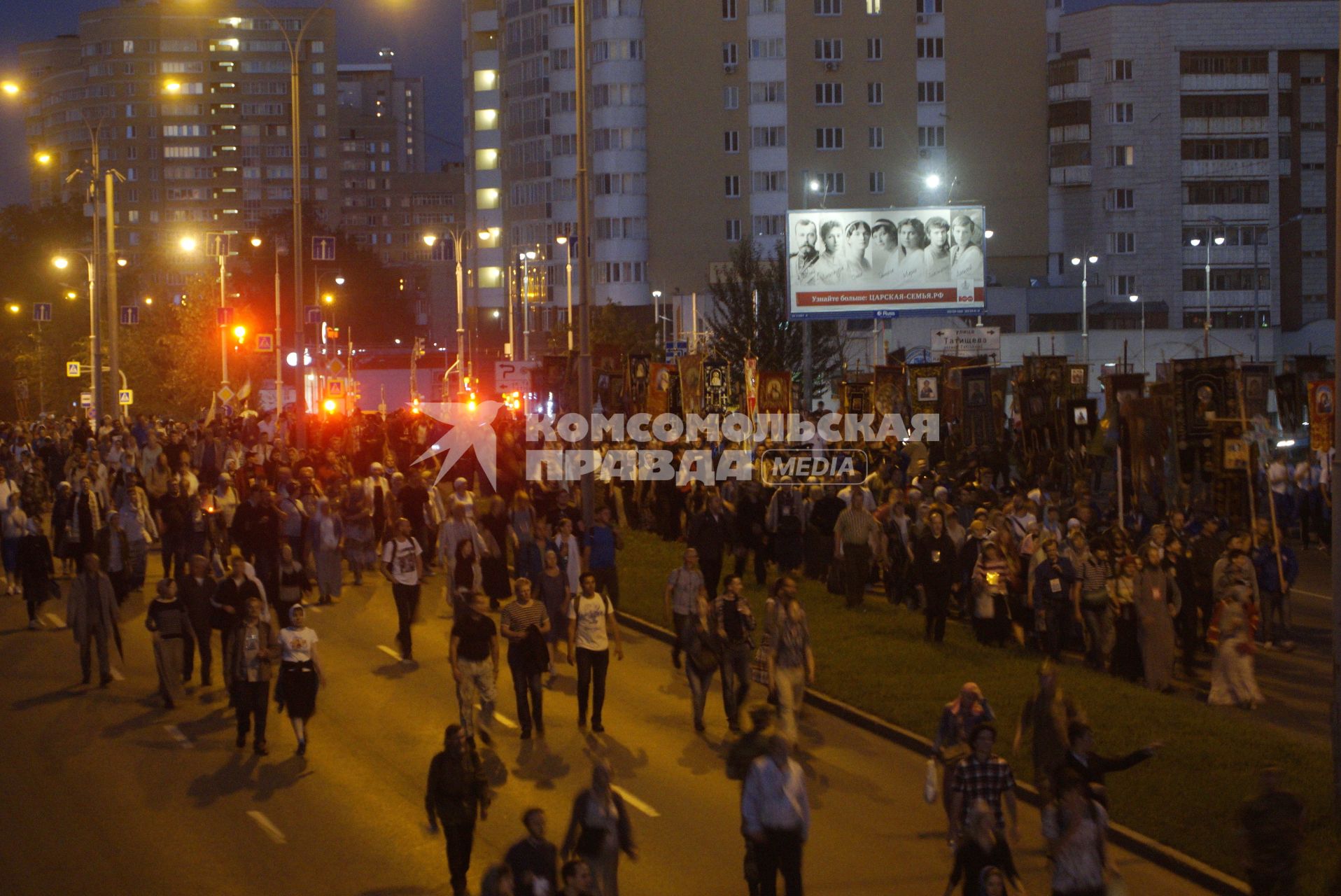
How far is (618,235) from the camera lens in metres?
87.1

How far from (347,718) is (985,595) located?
25.8 ft

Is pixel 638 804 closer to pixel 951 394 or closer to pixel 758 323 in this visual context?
pixel 951 394

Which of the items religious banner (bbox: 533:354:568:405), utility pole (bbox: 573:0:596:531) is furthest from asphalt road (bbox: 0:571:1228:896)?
religious banner (bbox: 533:354:568:405)

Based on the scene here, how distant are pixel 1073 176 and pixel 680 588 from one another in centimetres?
7873

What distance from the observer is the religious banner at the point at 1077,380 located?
122ft

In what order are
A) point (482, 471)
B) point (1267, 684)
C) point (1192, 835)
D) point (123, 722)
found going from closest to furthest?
point (1192, 835)
point (123, 722)
point (1267, 684)
point (482, 471)

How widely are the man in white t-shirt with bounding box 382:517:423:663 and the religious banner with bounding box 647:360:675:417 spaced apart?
1524 centimetres

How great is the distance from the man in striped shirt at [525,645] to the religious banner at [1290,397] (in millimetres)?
20285

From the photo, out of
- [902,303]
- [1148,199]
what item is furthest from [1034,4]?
[902,303]

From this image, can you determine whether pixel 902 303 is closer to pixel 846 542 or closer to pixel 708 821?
pixel 846 542

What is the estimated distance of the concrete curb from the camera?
10383 millimetres

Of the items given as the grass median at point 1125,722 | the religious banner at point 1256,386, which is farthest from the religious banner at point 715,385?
the grass median at point 1125,722
